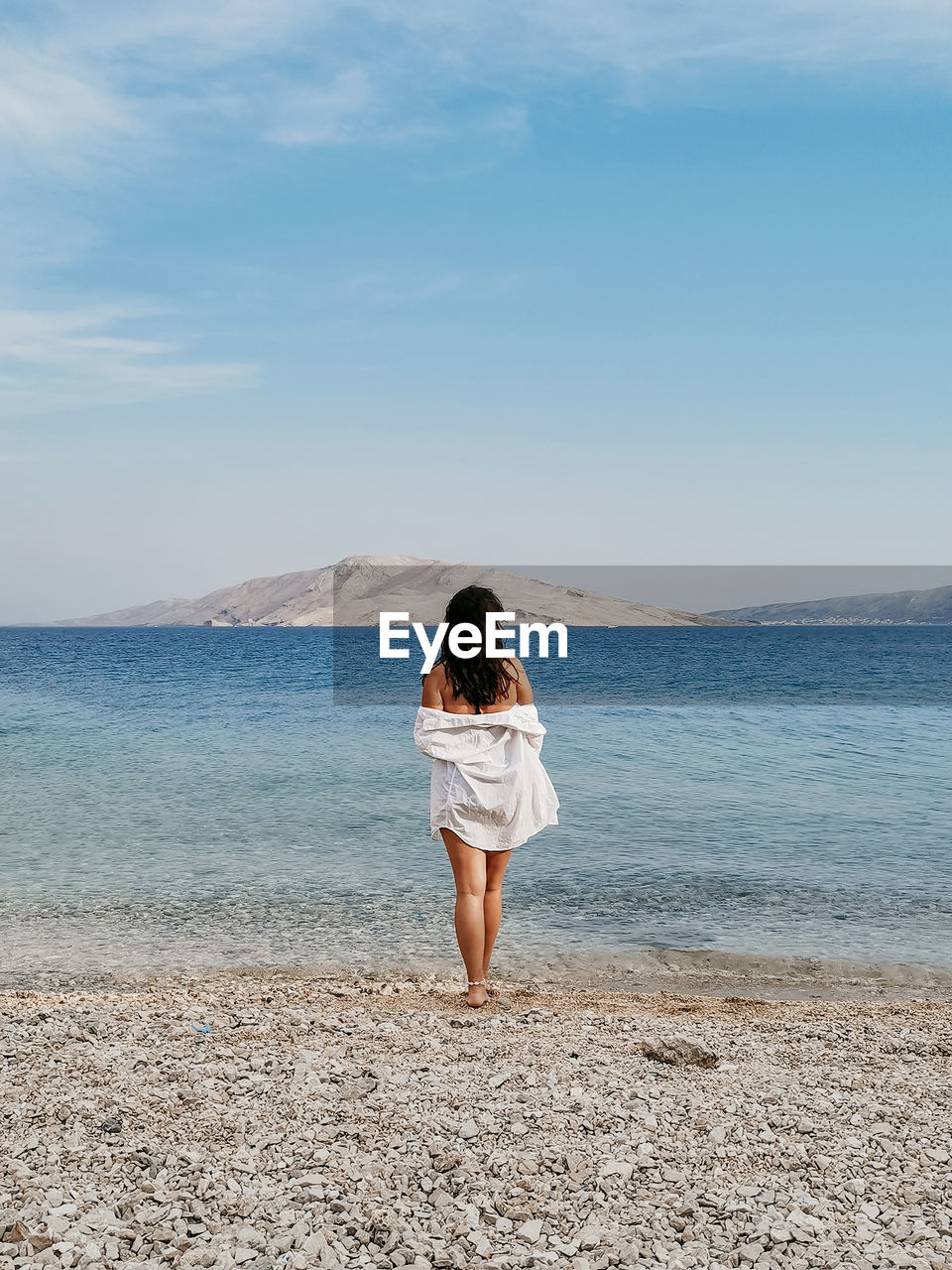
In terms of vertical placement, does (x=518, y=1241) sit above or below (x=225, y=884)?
above

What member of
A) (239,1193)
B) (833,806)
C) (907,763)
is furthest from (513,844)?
(907,763)

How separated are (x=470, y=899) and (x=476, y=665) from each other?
1.39 metres

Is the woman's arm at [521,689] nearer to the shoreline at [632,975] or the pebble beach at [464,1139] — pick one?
the pebble beach at [464,1139]

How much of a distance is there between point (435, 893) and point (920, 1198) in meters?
6.48

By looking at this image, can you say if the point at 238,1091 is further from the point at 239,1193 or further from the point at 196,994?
the point at 196,994

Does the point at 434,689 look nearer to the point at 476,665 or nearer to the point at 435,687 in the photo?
the point at 435,687

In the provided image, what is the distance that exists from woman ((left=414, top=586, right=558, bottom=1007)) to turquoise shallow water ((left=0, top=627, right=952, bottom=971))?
7.13ft

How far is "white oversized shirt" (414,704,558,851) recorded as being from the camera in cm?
551

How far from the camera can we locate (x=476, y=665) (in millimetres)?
5438

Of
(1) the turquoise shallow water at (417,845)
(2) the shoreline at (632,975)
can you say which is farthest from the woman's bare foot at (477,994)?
(1) the turquoise shallow water at (417,845)

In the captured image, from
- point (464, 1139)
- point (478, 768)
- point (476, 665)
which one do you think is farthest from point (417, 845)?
point (464, 1139)

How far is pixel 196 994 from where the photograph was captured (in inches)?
239

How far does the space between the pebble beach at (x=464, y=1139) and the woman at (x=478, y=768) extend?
711 millimetres

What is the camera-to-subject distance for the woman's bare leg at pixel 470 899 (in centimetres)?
557
